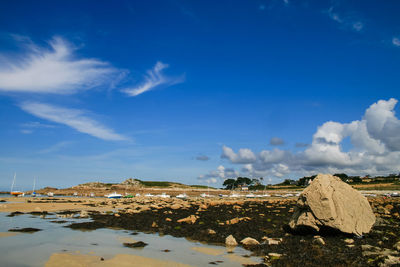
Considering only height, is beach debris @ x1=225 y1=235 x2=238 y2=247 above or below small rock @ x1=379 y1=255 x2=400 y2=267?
below

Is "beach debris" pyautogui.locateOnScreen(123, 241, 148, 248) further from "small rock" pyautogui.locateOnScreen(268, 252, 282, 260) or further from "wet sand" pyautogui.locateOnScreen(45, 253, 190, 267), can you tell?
"small rock" pyautogui.locateOnScreen(268, 252, 282, 260)

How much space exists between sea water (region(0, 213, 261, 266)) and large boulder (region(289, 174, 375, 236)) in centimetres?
536

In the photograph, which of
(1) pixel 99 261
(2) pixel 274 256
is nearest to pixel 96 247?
(1) pixel 99 261

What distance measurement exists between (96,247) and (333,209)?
46.5ft

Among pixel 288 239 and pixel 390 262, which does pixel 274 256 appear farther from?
pixel 390 262

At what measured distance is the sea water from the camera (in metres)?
12.8

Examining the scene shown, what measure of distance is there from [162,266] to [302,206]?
10.5 metres

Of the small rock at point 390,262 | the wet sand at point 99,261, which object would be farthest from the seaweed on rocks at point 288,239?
the wet sand at point 99,261

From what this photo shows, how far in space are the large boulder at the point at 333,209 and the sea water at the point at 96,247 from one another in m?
5.36

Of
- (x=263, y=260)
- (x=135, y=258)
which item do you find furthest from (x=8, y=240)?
(x=263, y=260)

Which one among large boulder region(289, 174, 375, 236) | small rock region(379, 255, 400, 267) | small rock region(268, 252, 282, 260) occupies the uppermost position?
large boulder region(289, 174, 375, 236)

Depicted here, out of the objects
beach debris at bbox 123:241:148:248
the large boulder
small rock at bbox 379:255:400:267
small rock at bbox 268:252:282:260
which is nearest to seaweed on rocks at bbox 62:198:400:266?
small rock at bbox 268:252:282:260

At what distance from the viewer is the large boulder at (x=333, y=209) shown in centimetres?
1658

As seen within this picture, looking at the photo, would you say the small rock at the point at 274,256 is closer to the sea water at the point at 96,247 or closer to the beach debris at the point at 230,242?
the sea water at the point at 96,247
